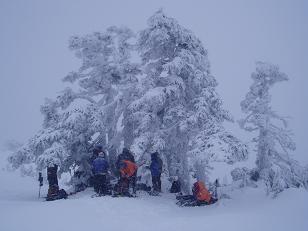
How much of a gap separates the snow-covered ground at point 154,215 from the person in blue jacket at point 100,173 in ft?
5.34

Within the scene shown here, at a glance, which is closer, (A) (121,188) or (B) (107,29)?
(A) (121,188)

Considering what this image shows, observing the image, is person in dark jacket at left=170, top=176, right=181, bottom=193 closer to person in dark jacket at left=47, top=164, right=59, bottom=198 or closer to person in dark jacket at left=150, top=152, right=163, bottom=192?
person in dark jacket at left=150, top=152, right=163, bottom=192

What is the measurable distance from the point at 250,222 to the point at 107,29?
49.7ft

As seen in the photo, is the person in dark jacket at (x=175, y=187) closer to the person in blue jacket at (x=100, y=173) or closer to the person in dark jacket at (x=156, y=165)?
the person in dark jacket at (x=156, y=165)

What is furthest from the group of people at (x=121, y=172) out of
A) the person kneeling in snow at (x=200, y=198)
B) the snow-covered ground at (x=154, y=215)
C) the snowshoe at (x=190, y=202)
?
the person kneeling in snow at (x=200, y=198)

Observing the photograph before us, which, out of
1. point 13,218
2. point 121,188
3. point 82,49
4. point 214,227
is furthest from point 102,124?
point 214,227

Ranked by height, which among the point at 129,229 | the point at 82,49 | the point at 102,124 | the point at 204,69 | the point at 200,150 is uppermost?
the point at 82,49

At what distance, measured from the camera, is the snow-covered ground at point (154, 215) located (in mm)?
12898

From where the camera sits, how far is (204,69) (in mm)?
21219

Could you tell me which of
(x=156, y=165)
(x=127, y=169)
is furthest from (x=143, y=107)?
(x=127, y=169)

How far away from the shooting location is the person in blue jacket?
18406 mm

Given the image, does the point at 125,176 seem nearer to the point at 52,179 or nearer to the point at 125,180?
the point at 125,180

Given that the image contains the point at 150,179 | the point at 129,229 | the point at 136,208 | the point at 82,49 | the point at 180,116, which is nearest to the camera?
the point at 129,229

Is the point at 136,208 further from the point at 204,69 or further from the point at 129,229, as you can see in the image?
the point at 204,69
